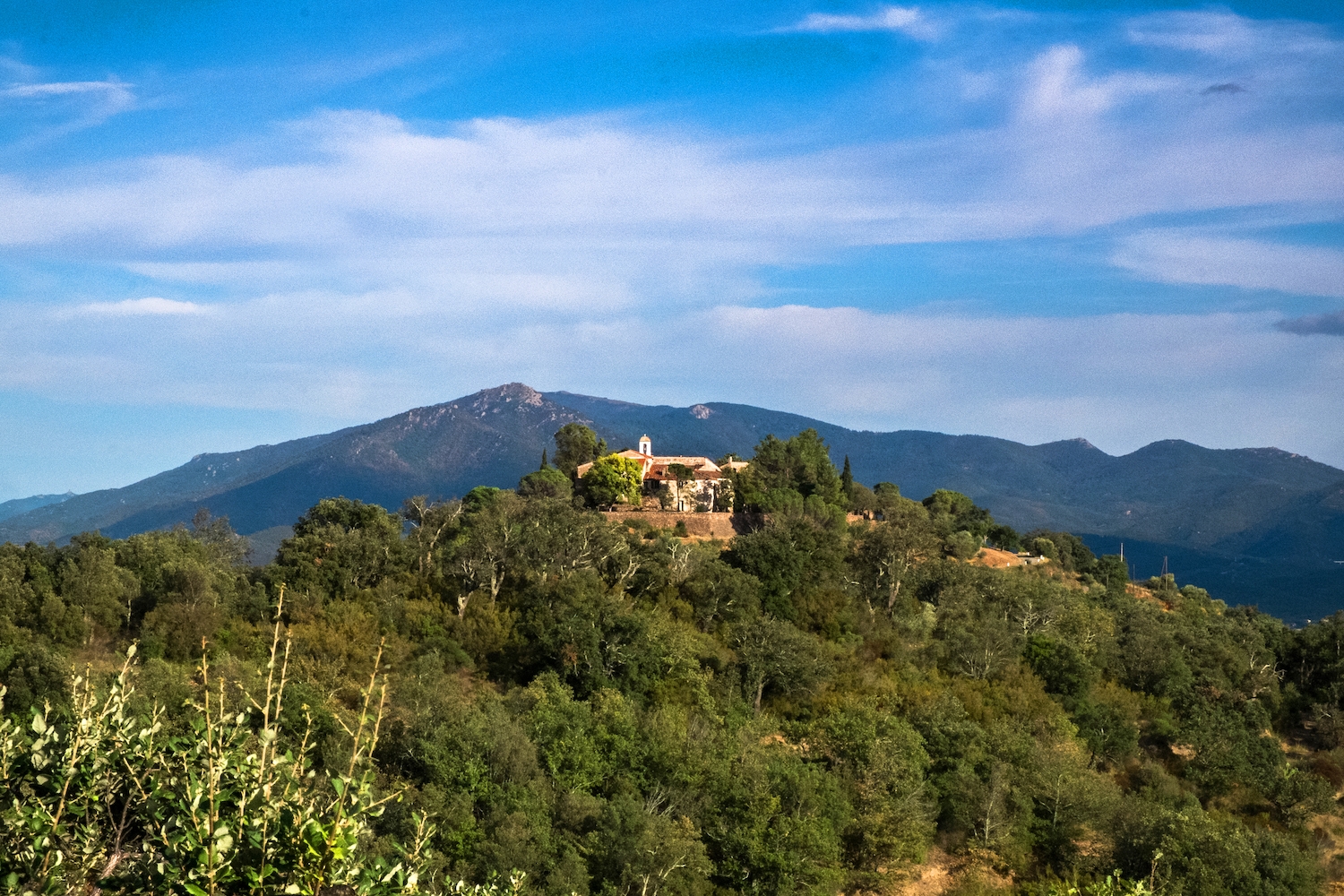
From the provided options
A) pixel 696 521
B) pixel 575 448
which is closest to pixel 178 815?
pixel 696 521

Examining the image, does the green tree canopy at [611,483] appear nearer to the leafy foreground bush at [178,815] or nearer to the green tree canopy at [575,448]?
the green tree canopy at [575,448]

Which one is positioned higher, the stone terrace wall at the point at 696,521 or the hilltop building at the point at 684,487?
the hilltop building at the point at 684,487

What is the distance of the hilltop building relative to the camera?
70.2m

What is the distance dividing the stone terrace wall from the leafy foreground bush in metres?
54.7

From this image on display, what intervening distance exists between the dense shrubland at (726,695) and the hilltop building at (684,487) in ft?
32.6

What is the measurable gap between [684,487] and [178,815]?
65.0 meters

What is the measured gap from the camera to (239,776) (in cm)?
714

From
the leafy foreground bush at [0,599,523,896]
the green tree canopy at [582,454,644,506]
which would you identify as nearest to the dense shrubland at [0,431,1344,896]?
the green tree canopy at [582,454,644,506]

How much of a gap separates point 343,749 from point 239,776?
22306 mm

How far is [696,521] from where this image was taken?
64.0 meters

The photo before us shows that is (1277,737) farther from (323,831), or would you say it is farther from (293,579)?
(323,831)

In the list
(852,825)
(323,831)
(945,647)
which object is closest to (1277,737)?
(945,647)

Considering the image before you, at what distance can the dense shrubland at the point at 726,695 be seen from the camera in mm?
28905

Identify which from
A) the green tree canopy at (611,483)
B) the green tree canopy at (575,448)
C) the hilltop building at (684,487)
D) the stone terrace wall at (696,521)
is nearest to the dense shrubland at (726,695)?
the stone terrace wall at (696,521)
